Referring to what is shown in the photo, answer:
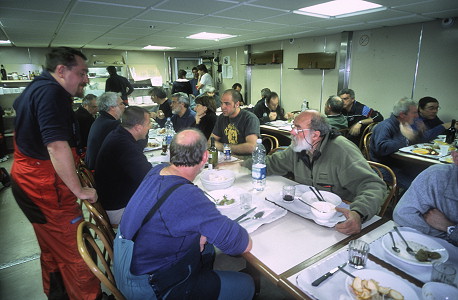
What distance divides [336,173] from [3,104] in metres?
8.75

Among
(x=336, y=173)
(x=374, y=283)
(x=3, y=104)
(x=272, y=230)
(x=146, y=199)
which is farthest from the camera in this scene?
(x=3, y=104)

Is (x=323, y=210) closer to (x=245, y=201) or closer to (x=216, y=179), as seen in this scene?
(x=245, y=201)

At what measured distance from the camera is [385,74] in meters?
4.96

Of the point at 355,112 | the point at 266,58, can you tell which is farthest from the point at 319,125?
the point at 266,58

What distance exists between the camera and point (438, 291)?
906 millimetres

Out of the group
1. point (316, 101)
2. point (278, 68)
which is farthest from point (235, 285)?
point (278, 68)

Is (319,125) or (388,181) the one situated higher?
(319,125)

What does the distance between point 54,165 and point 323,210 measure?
1.67m

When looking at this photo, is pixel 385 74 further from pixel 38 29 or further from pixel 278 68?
pixel 38 29

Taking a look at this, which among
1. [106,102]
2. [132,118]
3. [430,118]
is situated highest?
[106,102]

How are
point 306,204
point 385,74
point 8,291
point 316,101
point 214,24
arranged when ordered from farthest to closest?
point 316,101
point 385,74
point 214,24
point 8,291
point 306,204

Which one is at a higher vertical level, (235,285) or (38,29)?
(38,29)

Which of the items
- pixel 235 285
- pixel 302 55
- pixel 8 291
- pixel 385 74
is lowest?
pixel 8 291

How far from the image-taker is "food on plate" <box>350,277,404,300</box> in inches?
36.6
